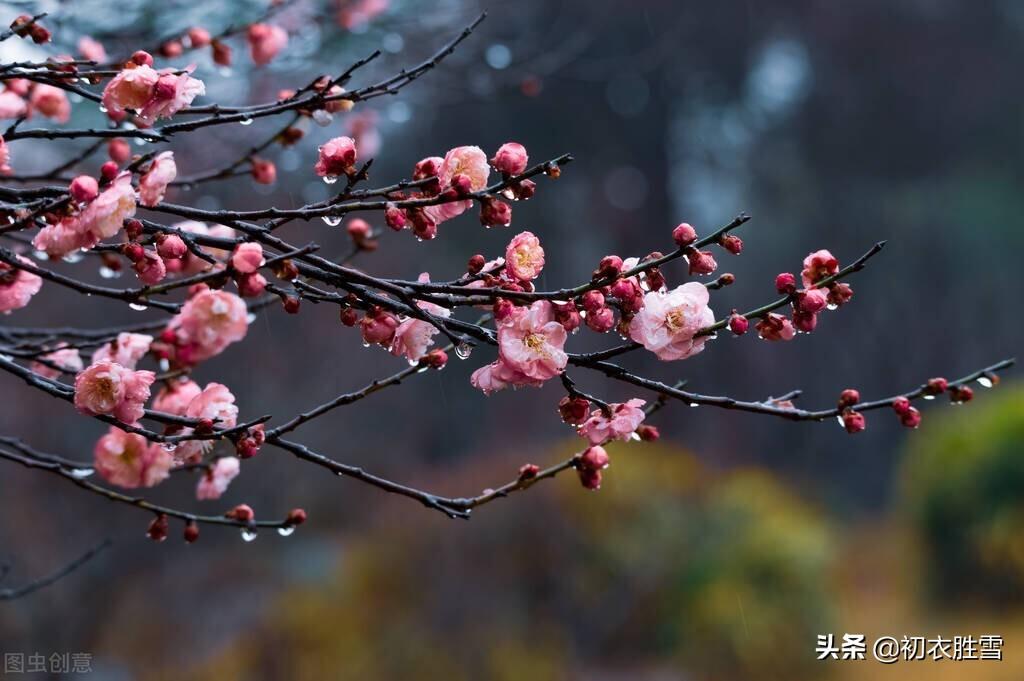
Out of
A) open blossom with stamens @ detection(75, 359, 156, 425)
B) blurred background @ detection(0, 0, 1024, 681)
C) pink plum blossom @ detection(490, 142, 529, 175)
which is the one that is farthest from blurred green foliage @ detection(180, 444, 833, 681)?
pink plum blossom @ detection(490, 142, 529, 175)

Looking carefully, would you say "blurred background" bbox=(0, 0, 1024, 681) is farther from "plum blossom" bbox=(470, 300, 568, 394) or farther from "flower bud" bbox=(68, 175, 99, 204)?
"plum blossom" bbox=(470, 300, 568, 394)

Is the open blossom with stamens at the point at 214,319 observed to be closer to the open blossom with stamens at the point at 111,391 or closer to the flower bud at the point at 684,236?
the open blossom with stamens at the point at 111,391

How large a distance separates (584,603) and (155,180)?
3.39 meters

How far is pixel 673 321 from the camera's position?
0.86 metres

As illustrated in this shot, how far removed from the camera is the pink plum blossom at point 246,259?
2.58 ft

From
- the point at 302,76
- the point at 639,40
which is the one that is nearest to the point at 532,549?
the point at 302,76

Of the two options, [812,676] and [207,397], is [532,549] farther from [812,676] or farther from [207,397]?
[207,397]

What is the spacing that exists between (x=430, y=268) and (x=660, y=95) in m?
2.84

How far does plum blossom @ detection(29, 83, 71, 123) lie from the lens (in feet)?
4.83

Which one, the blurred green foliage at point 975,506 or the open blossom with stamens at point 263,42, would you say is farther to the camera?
the blurred green foliage at point 975,506

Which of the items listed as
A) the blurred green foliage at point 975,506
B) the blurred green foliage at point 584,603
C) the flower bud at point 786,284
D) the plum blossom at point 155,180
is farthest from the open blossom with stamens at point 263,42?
the blurred green foliage at point 975,506

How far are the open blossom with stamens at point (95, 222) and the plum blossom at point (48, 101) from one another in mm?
779

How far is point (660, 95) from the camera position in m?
8.14

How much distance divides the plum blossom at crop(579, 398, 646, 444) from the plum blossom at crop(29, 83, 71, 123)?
3.50 feet
